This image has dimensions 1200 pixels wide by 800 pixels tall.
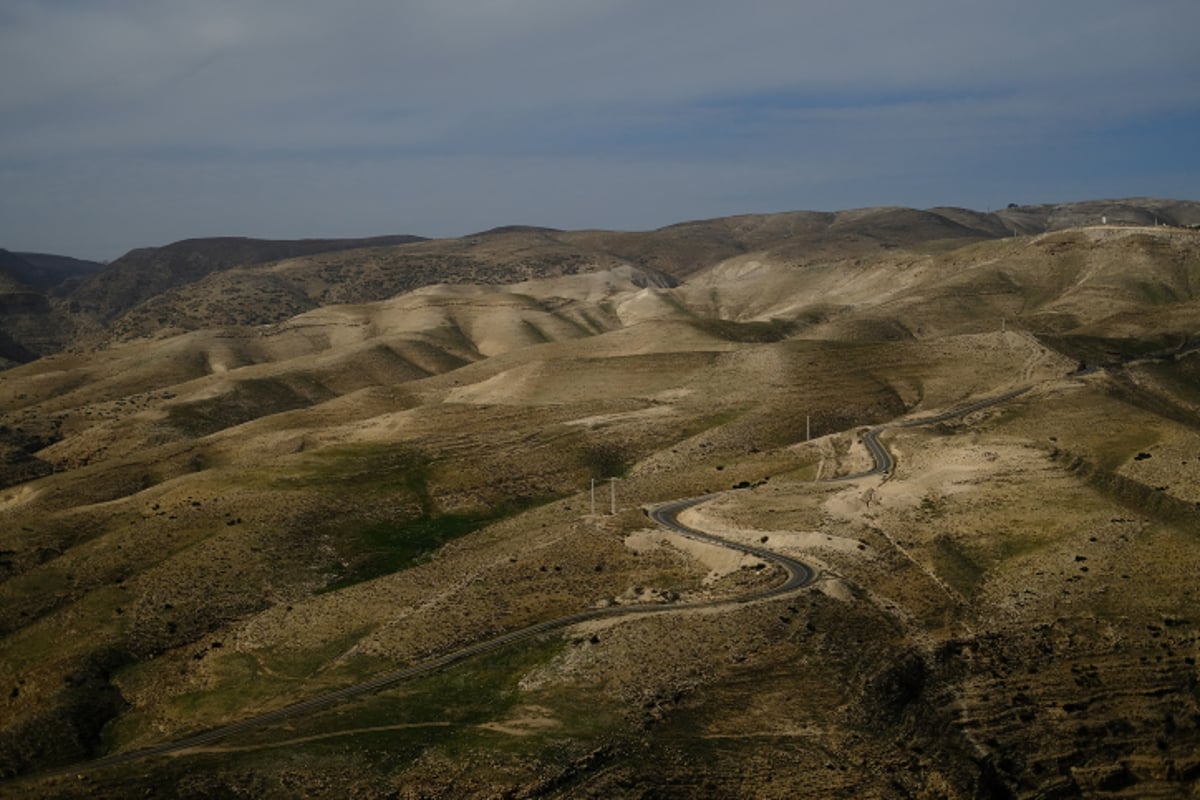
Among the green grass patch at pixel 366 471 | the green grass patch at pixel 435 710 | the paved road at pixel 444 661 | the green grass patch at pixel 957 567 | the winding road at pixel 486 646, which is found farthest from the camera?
the green grass patch at pixel 366 471

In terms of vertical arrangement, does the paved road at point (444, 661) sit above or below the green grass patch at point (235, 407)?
below

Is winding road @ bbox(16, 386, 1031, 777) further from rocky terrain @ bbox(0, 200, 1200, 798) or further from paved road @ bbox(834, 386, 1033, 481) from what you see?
paved road @ bbox(834, 386, 1033, 481)

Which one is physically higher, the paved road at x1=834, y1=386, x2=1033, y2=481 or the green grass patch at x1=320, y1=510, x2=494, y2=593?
the paved road at x1=834, y1=386, x2=1033, y2=481

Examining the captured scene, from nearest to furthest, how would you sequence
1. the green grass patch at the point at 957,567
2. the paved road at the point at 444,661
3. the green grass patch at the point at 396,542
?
the paved road at the point at 444,661 → the green grass patch at the point at 957,567 → the green grass patch at the point at 396,542

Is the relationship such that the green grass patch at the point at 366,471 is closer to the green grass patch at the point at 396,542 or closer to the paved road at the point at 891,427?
the green grass patch at the point at 396,542

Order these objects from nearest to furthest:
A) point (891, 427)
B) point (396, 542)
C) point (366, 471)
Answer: point (396, 542) → point (366, 471) → point (891, 427)

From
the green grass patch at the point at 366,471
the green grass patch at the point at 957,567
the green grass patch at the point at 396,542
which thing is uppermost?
the green grass patch at the point at 366,471

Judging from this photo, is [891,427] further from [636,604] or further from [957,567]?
[636,604]

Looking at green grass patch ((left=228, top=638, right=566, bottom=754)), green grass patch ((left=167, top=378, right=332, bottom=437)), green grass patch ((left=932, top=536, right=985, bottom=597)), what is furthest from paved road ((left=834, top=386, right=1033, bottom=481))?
green grass patch ((left=167, top=378, right=332, bottom=437))

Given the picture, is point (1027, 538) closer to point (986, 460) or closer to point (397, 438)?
point (986, 460)

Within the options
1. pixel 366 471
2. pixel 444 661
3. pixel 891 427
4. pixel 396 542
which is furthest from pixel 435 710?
pixel 891 427

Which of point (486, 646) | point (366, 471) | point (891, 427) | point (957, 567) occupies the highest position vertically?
point (891, 427)

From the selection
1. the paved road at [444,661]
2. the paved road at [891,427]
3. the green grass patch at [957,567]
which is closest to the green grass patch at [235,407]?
the paved road at [891,427]
